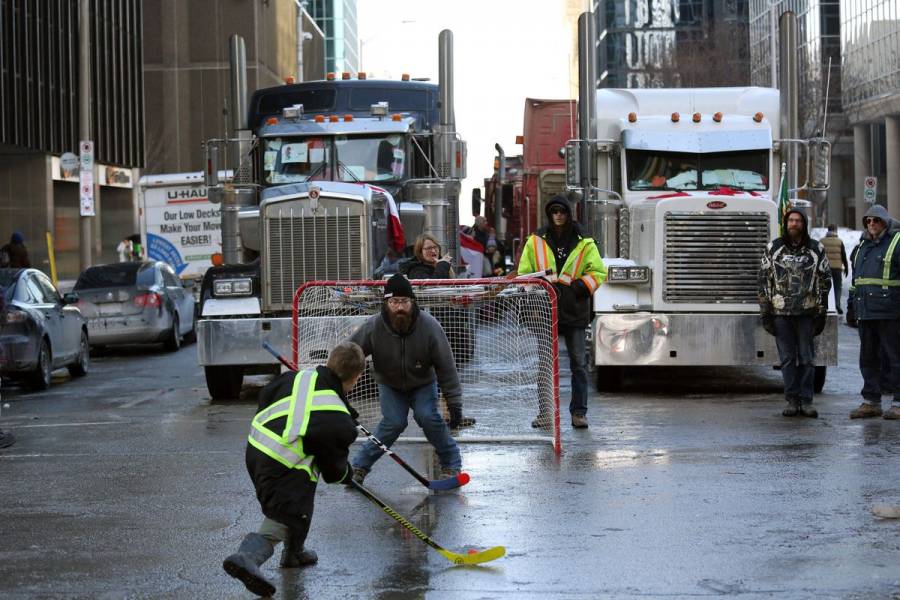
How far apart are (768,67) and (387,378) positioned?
177 ft

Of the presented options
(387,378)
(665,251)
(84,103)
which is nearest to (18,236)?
Answer: (84,103)

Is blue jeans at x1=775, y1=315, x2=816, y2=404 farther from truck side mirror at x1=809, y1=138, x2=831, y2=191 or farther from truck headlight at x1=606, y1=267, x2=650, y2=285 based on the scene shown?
truck side mirror at x1=809, y1=138, x2=831, y2=191

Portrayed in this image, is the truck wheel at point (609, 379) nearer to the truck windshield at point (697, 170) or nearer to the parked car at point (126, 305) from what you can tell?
the truck windshield at point (697, 170)

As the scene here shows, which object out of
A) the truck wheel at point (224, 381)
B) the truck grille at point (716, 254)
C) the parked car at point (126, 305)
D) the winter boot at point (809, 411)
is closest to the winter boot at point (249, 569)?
the winter boot at point (809, 411)

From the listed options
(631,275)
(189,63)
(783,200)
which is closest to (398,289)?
(631,275)

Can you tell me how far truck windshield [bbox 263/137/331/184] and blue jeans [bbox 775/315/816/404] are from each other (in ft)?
21.4

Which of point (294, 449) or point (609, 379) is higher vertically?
point (294, 449)

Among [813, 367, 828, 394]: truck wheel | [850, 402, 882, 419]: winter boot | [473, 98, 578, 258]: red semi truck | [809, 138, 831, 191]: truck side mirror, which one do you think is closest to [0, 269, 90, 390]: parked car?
[813, 367, 828, 394]: truck wheel

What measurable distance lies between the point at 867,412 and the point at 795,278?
138cm

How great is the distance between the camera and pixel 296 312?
1276 centimetres

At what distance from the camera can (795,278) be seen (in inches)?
559

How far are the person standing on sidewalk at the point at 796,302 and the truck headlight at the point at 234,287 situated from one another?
543cm

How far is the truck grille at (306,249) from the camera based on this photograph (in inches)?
645

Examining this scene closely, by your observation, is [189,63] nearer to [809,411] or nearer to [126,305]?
[126,305]
